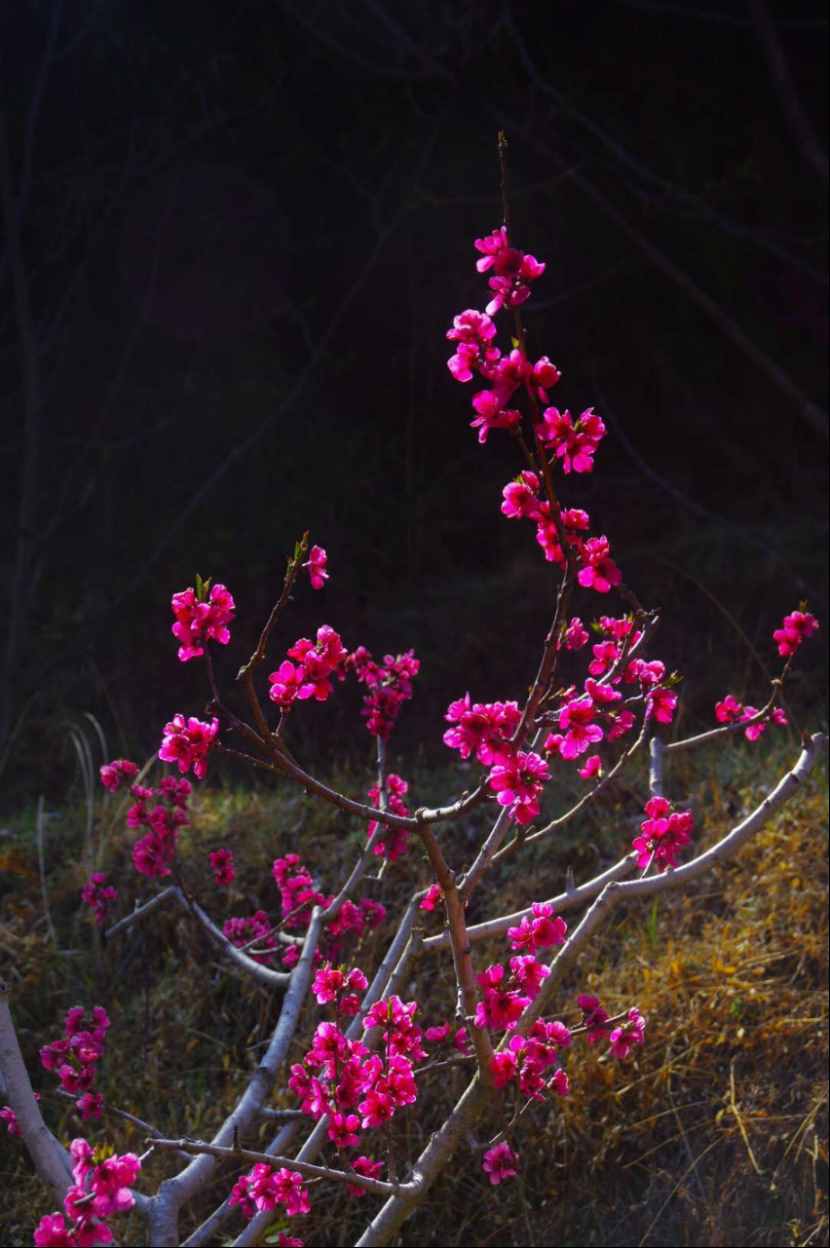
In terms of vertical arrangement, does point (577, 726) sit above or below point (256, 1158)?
above

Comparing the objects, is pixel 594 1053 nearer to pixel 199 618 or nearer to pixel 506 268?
pixel 199 618

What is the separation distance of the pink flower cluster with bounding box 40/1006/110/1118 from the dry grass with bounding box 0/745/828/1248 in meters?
0.62

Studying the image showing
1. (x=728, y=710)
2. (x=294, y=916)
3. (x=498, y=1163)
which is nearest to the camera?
(x=498, y=1163)

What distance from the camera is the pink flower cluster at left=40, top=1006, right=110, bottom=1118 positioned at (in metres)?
1.75

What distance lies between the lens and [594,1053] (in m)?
2.61

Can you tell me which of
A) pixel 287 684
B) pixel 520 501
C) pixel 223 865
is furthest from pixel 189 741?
Answer: pixel 223 865

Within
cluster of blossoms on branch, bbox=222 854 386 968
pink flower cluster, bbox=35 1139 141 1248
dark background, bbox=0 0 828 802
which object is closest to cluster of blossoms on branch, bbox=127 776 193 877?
cluster of blossoms on branch, bbox=222 854 386 968

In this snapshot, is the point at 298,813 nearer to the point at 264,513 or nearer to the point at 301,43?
the point at 264,513

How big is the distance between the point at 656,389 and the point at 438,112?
1.64 meters

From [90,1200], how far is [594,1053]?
1.58m

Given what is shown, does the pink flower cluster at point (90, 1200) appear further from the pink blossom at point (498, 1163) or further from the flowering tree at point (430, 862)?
the pink blossom at point (498, 1163)

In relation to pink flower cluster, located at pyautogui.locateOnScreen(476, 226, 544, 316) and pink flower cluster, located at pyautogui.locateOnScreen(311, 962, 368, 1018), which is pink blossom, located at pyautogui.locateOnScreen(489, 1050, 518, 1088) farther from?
pink flower cluster, located at pyautogui.locateOnScreen(476, 226, 544, 316)

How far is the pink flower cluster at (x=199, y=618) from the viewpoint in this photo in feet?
4.26

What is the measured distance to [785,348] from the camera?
6098 mm
